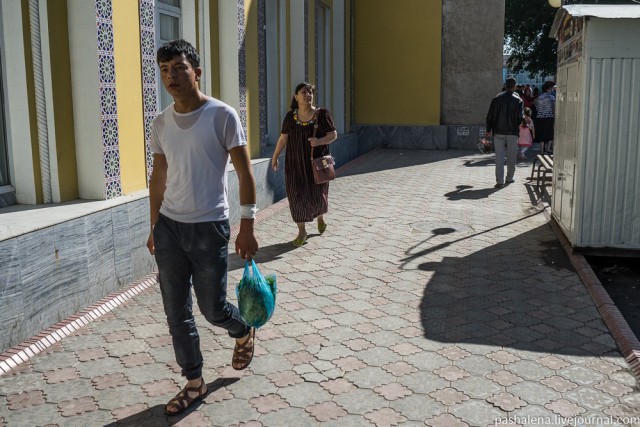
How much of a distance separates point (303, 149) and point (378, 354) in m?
3.51

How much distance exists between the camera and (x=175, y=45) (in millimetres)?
3607

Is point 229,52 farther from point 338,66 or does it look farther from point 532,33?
point 532,33

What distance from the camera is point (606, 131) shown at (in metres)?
6.69

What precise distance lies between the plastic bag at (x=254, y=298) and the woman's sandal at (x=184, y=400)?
17.8 inches

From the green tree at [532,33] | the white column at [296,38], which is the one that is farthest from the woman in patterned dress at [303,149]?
the green tree at [532,33]

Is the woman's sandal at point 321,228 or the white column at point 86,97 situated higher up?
the white column at point 86,97

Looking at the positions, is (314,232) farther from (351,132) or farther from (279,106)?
(351,132)

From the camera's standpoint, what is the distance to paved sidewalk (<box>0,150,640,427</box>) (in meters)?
3.80

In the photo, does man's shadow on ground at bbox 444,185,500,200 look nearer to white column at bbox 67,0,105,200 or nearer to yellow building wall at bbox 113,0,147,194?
yellow building wall at bbox 113,0,147,194

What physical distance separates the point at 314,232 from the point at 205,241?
15.9 feet

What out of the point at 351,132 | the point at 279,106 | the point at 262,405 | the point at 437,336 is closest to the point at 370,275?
the point at 437,336

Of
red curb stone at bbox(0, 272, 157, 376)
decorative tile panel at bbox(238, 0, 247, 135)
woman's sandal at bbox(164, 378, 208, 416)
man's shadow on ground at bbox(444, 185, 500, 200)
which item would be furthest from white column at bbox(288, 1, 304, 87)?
woman's sandal at bbox(164, 378, 208, 416)

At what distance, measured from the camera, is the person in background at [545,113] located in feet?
50.0

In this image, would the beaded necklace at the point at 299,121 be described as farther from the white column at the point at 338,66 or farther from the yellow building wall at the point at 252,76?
the white column at the point at 338,66
